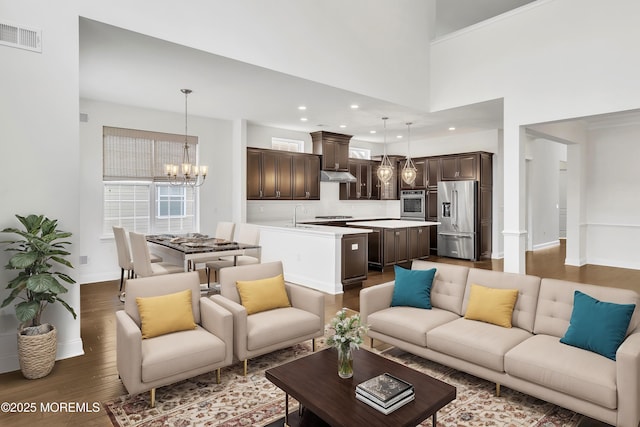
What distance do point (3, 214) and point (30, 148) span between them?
23.2 inches

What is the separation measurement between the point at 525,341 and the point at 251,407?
2.06 meters

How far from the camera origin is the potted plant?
294cm

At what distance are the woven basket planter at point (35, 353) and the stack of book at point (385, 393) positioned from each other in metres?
2.59

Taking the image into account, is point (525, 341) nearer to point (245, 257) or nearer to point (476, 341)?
point (476, 341)

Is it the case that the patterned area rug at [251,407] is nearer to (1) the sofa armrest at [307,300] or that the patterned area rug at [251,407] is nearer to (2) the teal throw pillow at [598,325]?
(2) the teal throw pillow at [598,325]

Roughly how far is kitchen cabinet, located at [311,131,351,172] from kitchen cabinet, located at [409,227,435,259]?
2.21 metres

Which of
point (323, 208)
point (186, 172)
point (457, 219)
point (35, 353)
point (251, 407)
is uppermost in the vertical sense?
point (186, 172)

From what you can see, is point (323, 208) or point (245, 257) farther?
point (323, 208)

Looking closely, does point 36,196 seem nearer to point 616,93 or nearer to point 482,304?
point 482,304

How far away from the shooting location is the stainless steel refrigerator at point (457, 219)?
8547 millimetres

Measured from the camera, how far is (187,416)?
2.54m

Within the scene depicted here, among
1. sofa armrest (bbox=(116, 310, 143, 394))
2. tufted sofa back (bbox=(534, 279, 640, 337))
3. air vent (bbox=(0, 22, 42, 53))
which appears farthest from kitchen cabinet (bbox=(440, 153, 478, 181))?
air vent (bbox=(0, 22, 42, 53))

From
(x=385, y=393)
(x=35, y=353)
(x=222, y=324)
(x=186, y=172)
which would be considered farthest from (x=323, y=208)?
(x=385, y=393)

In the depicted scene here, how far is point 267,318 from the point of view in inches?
131
